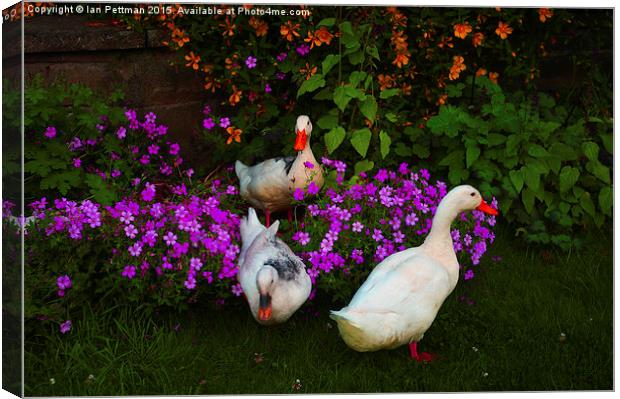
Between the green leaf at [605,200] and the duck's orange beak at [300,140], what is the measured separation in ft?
4.12

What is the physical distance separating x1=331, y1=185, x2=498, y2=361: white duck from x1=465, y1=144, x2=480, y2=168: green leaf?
756 mm

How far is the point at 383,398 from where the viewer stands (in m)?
2.85

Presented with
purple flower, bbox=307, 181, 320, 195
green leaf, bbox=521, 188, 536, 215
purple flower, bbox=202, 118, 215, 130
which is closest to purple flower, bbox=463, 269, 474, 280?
green leaf, bbox=521, 188, 536, 215

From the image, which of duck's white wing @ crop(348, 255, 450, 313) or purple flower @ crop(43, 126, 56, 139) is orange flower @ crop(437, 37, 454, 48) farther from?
purple flower @ crop(43, 126, 56, 139)

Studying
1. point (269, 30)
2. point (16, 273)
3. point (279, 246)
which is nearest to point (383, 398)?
point (279, 246)

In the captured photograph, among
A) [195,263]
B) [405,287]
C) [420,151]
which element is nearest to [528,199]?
[420,151]

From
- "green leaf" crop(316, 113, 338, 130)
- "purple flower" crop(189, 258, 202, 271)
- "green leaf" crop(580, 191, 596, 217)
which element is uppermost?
"green leaf" crop(316, 113, 338, 130)

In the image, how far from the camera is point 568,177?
379cm

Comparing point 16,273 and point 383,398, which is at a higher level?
point 16,273

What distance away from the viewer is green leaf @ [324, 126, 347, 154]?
372 centimetres

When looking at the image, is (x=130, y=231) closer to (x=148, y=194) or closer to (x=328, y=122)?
(x=148, y=194)

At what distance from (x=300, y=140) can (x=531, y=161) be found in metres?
1.00

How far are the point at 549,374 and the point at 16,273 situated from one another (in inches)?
67.1

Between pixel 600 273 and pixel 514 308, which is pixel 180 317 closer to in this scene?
pixel 514 308
